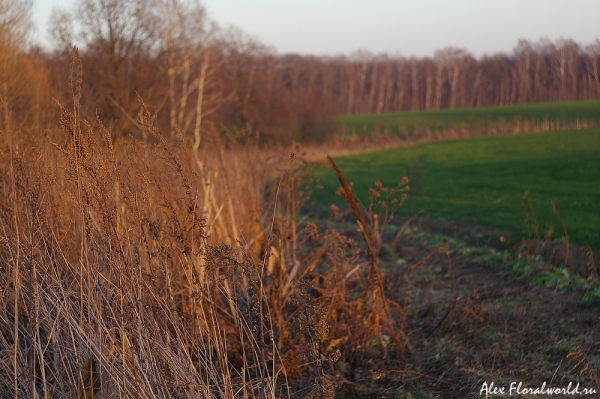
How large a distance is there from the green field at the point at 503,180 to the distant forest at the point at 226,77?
3.77 meters

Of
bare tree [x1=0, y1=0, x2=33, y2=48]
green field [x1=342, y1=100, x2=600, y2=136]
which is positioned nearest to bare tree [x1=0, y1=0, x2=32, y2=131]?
bare tree [x1=0, y1=0, x2=33, y2=48]

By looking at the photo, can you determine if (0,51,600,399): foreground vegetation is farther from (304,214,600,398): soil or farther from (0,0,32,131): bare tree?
(0,0,32,131): bare tree

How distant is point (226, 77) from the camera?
3444 centimetres

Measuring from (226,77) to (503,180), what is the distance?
76.4 feet

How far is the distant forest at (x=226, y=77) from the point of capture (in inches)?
367

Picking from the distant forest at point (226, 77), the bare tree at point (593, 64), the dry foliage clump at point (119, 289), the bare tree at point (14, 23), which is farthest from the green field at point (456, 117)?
the dry foliage clump at point (119, 289)

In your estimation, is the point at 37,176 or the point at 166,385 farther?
the point at 37,176

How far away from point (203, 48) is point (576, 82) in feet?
210

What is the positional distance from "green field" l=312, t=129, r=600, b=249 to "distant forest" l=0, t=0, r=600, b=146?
148 inches

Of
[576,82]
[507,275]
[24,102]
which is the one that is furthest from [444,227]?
[576,82]

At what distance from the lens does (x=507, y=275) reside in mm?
6480

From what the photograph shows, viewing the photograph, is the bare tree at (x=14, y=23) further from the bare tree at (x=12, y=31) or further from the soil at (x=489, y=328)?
the soil at (x=489, y=328)

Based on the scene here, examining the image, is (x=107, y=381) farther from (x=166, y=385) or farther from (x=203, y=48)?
(x=203, y=48)

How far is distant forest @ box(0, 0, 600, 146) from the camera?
931cm
